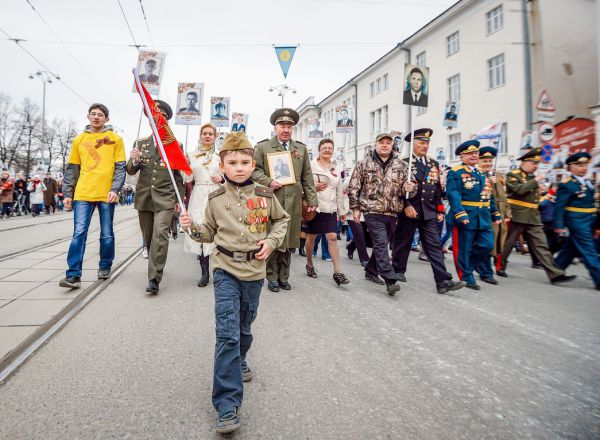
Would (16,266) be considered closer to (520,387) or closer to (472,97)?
(520,387)

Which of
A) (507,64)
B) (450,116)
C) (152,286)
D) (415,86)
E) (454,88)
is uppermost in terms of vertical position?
(454,88)

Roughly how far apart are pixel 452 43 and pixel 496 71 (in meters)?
4.88

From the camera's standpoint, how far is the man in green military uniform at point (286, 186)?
4953mm

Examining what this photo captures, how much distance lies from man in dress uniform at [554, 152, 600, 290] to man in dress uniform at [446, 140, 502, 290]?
1.42 m

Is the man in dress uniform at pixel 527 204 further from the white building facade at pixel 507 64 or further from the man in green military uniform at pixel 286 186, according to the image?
the white building facade at pixel 507 64

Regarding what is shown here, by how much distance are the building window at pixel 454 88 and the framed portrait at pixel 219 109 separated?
15.1 metres

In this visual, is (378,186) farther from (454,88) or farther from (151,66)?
(454,88)

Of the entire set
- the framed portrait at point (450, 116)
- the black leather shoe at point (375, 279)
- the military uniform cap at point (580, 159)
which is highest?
the framed portrait at point (450, 116)

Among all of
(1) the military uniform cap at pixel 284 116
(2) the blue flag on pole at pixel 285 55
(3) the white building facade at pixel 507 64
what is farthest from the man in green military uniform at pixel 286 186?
(3) the white building facade at pixel 507 64

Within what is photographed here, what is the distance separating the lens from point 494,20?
66.3ft

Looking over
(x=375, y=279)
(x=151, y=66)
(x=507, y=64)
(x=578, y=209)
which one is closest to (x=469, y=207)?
(x=375, y=279)

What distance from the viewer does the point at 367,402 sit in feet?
6.99

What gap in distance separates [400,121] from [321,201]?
25.9m

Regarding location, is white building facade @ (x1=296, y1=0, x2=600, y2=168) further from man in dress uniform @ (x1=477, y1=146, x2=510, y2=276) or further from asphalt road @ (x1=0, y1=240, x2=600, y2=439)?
asphalt road @ (x1=0, y1=240, x2=600, y2=439)
